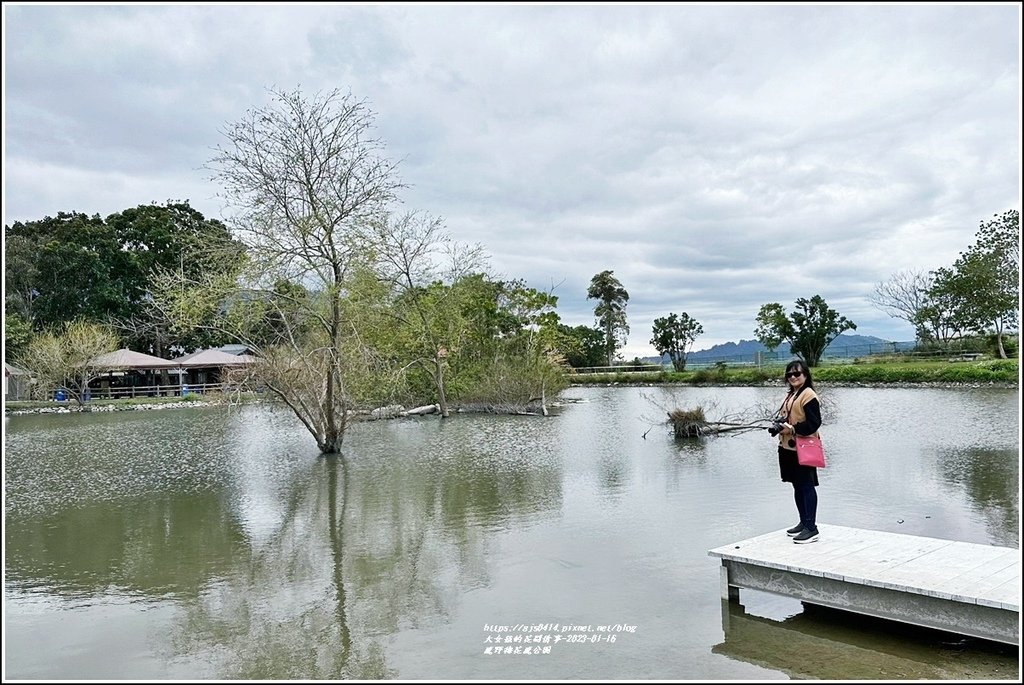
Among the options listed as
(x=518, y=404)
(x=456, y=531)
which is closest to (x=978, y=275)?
(x=518, y=404)

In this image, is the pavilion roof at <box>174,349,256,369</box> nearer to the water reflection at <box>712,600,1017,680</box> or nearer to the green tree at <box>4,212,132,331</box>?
the green tree at <box>4,212,132,331</box>

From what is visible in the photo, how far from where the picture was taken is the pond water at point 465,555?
15.9ft

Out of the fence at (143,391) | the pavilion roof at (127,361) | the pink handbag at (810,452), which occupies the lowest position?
the pink handbag at (810,452)

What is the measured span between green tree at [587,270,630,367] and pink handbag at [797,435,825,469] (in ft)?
166

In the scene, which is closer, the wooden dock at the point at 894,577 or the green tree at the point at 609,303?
the wooden dock at the point at 894,577

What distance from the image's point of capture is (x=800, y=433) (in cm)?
575

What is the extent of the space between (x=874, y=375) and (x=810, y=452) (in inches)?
1207

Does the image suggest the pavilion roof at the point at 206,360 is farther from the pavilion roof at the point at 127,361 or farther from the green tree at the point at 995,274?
the green tree at the point at 995,274

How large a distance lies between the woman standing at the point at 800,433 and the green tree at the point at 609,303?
1990 inches

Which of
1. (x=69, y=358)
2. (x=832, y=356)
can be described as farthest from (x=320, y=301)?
(x=832, y=356)

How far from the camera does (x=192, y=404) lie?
1350 inches

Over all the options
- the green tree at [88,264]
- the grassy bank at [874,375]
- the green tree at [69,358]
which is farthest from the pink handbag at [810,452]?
the green tree at [88,264]

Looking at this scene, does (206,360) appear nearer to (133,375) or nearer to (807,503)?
(133,375)

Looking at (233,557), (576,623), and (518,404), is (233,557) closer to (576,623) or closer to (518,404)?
(576,623)
